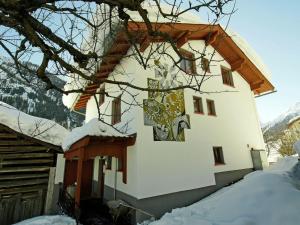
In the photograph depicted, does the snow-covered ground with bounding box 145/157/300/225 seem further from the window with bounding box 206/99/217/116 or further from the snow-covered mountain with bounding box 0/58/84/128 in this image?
the window with bounding box 206/99/217/116

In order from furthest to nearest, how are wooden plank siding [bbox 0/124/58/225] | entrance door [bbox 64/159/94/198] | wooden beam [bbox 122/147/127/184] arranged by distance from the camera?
entrance door [bbox 64/159/94/198] → wooden beam [bbox 122/147/127/184] → wooden plank siding [bbox 0/124/58/225]

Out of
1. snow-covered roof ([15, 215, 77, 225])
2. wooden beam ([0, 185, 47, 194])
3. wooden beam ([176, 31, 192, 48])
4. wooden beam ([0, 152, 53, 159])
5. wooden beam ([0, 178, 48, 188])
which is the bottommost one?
snow-covered roof ([15, 215, 77, 225])

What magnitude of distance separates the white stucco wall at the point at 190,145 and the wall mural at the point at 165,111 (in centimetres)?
27

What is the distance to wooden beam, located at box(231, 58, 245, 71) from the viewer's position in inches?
525

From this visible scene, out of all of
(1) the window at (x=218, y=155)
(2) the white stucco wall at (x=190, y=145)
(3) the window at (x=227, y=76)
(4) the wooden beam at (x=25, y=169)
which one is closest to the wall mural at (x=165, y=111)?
(2) the white stucco wall at (x=190, y=145)

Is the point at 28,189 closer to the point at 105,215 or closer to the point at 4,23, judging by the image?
the point at 105,215

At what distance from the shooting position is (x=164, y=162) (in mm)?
8367

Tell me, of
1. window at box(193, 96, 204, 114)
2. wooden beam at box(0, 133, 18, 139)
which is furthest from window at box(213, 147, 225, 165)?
wooden beam at box(0, 133, 18, 139)

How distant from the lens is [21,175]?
24.6ft

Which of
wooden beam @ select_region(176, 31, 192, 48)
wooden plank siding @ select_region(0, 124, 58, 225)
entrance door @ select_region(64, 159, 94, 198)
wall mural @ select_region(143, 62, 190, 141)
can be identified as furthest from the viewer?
entrance door @ select_region(64, 159, 94, 198)

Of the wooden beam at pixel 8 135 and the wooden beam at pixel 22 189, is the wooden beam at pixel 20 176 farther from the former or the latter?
the wooden beam at pixel 8 135

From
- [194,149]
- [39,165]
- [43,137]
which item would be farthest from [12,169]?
[194,149]

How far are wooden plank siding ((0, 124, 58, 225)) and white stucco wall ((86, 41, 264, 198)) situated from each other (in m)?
3.20

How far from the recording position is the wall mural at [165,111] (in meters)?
8.64
